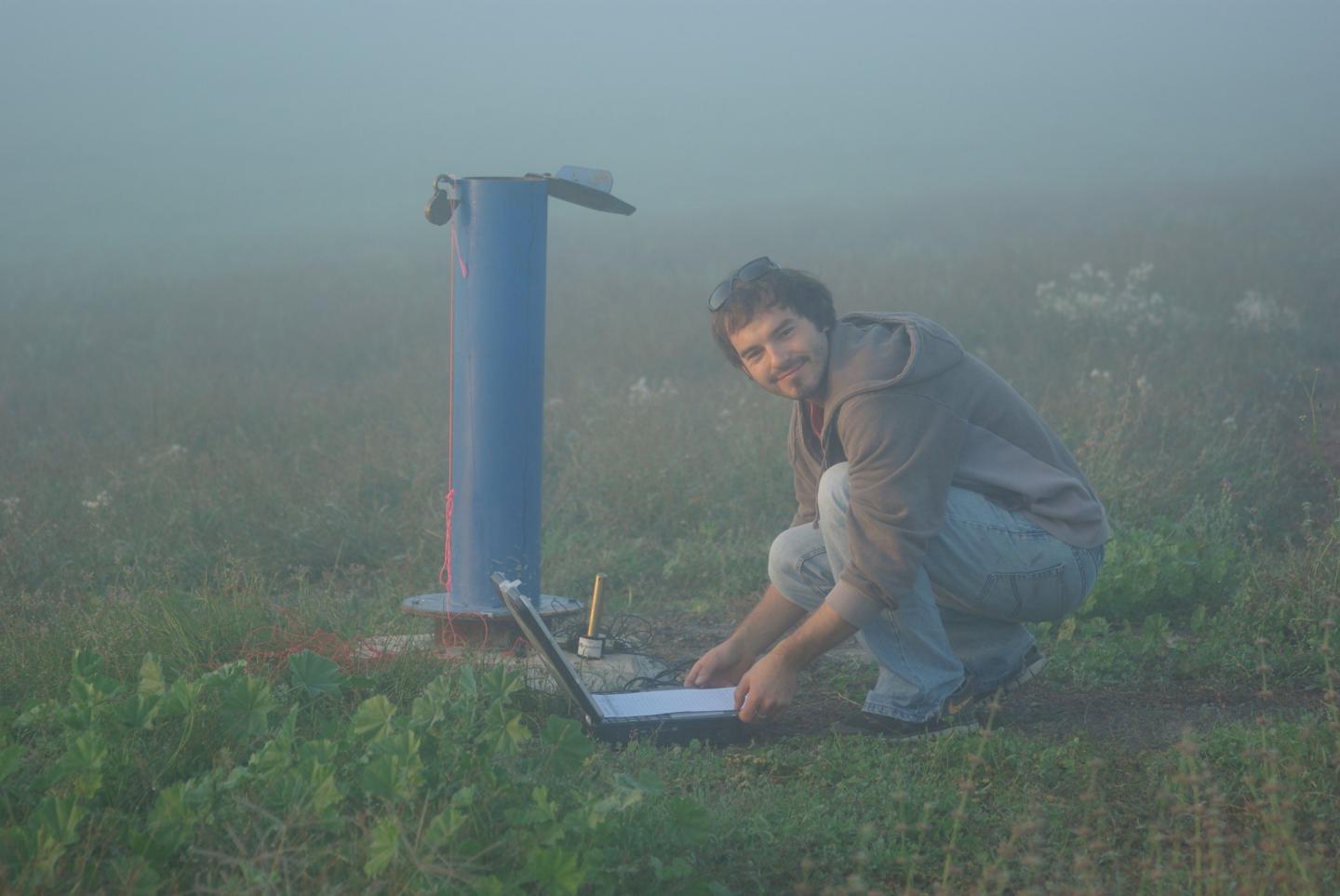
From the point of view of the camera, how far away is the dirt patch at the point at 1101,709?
11.0 feet

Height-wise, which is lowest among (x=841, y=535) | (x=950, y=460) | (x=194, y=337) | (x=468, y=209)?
(x=194, y=337)

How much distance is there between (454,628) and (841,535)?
4.98 feet

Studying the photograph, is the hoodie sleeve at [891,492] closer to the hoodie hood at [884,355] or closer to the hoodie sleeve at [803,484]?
the hoodie hood at [884,355]

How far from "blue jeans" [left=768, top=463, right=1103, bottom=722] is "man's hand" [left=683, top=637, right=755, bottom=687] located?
0.33m

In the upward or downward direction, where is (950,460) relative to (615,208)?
downward

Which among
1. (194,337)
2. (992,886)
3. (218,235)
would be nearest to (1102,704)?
(992,886)

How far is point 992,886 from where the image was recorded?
237 cm

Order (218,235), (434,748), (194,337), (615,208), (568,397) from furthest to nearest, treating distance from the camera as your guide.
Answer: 1. (218,235)
2. (194,337)
3. (568,397)
4. (615,208)
5. (434,748)

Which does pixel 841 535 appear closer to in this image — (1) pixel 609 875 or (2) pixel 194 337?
(1) pixel 609 875

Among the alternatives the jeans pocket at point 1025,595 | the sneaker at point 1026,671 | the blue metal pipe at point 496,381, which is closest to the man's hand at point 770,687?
the jeans pocket at point 1025,595

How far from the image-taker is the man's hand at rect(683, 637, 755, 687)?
3.62m

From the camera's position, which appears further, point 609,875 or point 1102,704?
point 1102,704

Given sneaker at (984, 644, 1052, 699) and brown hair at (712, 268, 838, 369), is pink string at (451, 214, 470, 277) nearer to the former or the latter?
brown hair at (712, 268, 838, 369)

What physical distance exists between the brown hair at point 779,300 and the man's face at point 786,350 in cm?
2
